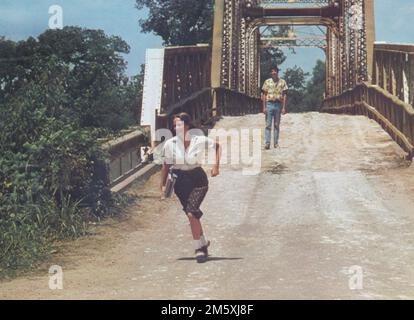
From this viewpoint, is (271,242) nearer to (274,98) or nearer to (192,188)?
(192,188)

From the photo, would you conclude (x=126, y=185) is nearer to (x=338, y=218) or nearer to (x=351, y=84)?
(x=338, y=218)

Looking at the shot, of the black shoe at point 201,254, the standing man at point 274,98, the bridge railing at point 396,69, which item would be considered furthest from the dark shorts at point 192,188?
the standing man at point 274,98

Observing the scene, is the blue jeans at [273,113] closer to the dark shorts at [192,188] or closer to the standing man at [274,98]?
the standing man at [274,98]

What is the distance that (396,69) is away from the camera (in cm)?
2020

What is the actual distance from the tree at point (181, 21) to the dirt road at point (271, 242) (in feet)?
135

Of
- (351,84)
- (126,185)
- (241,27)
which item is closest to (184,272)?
(126,185)

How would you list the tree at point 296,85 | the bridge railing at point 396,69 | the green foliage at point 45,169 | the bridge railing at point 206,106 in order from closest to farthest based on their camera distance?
the green foliage at point 45,169 → the bridge railing at point 206,106 → the bridge railing at point 396,69 → the tree at point 296,85

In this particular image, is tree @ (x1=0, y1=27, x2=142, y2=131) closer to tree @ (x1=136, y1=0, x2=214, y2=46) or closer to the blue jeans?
tree @ (x1=136, y1=0, x2=214, y2=46)

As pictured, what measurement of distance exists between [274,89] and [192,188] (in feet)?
28.4

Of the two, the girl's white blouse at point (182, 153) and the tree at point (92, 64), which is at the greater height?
the tree at point (92, 64)

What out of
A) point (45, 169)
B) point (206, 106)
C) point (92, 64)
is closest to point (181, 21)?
point (92, 64)

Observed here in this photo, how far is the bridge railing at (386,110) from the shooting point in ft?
54.4
